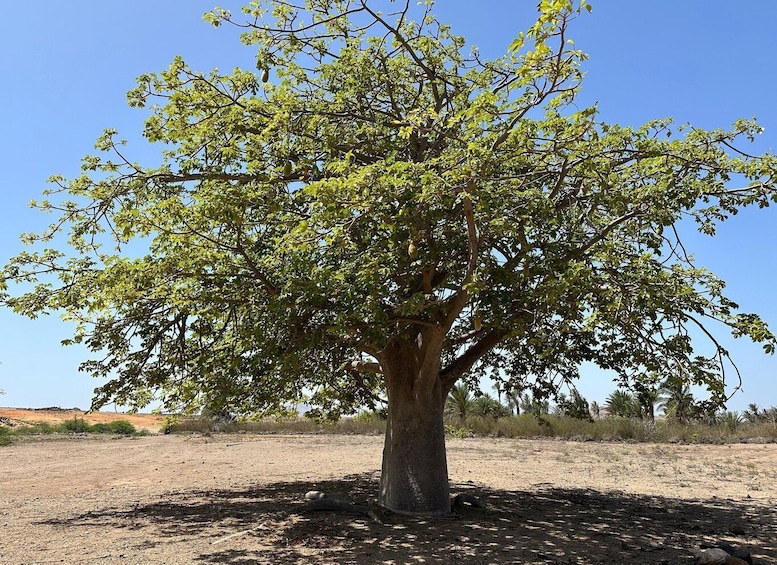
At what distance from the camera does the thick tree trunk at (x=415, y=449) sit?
32.9 ft

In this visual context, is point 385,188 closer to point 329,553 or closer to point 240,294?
point 240,294

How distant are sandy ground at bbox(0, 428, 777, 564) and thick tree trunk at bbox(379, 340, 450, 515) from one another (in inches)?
20.7

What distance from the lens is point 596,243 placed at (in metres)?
8.28

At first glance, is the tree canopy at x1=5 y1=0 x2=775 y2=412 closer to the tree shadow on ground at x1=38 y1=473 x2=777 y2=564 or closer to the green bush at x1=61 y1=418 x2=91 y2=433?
the tree shadow on ground at x1=38 y1=473 x2=777 y2=564

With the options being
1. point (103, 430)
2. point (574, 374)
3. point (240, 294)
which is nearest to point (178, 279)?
point (240, 294)

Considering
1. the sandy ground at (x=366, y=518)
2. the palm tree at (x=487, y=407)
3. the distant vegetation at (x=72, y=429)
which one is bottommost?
the sandy ground at (x=366, y=518)

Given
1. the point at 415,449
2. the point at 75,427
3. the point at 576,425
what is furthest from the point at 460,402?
the point at 415,449

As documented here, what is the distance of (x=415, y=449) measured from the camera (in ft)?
33.2

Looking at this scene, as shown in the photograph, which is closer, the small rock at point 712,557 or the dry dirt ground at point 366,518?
the small rock at point 712,557

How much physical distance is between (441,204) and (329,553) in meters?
4.50

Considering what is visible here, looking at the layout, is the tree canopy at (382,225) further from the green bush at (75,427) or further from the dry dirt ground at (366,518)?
the green bush at (75,427)

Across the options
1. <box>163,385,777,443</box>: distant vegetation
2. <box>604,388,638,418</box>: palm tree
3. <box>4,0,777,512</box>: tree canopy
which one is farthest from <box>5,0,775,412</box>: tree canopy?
<box>604,388,638,418</box>: palm tree

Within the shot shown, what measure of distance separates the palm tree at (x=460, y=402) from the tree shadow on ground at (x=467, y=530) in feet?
88.6

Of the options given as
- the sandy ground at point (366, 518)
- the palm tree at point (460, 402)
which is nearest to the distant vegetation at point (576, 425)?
the palm tree at point (460, 402)
